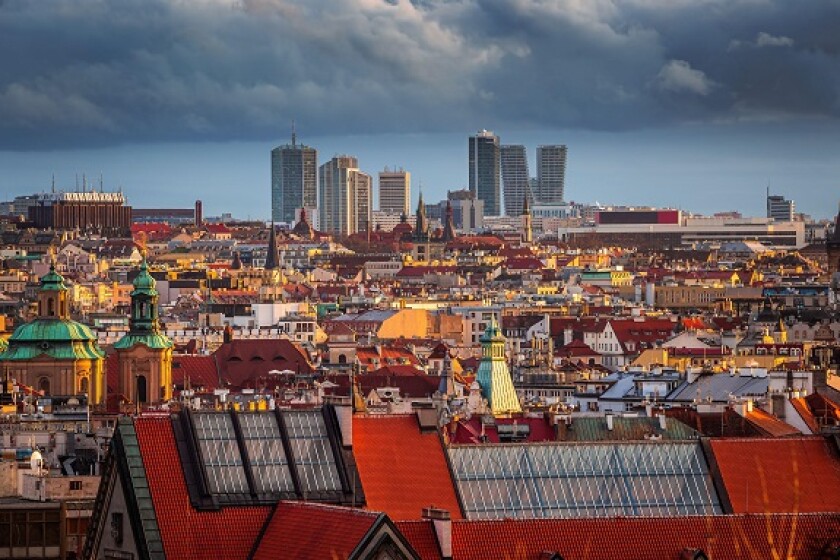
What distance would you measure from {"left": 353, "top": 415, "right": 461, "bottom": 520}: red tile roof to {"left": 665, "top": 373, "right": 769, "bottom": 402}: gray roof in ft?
129

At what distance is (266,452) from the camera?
38.4 metres

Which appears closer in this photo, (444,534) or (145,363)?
(444,534)

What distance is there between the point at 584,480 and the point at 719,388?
1802 inches

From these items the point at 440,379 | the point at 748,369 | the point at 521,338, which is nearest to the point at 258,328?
the point at 521,338

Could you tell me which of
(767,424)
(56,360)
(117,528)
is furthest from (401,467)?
(56,360)

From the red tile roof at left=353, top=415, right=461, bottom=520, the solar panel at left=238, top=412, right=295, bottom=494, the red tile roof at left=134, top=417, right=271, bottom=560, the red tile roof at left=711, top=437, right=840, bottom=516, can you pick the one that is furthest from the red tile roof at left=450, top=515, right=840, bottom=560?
the red tile roof at left=711, top=437, right=840, bottom=516

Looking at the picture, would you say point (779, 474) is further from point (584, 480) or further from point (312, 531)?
point (312, 531)

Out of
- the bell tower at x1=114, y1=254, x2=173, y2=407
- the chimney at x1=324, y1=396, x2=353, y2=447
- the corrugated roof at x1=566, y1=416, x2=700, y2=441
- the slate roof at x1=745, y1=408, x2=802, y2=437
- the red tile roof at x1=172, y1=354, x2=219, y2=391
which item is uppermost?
the chimney at x1=324, y1=396, x2=353, y2=447

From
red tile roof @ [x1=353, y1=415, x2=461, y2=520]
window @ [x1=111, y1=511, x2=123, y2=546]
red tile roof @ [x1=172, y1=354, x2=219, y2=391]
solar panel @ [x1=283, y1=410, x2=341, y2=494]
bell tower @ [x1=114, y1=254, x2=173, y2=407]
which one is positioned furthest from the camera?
red tile roof @ [x1=172, y1=354, x2=219, y2=391]

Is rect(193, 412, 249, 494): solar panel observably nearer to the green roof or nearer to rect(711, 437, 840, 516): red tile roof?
rect(711, 437, 840, 516): red tile roof

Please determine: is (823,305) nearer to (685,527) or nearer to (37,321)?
(37,321)

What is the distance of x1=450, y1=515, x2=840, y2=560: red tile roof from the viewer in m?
35.2

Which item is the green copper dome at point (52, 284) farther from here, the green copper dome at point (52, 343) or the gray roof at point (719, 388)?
the gray roof at point (719, 388)

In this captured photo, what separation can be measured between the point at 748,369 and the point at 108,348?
40.7m
